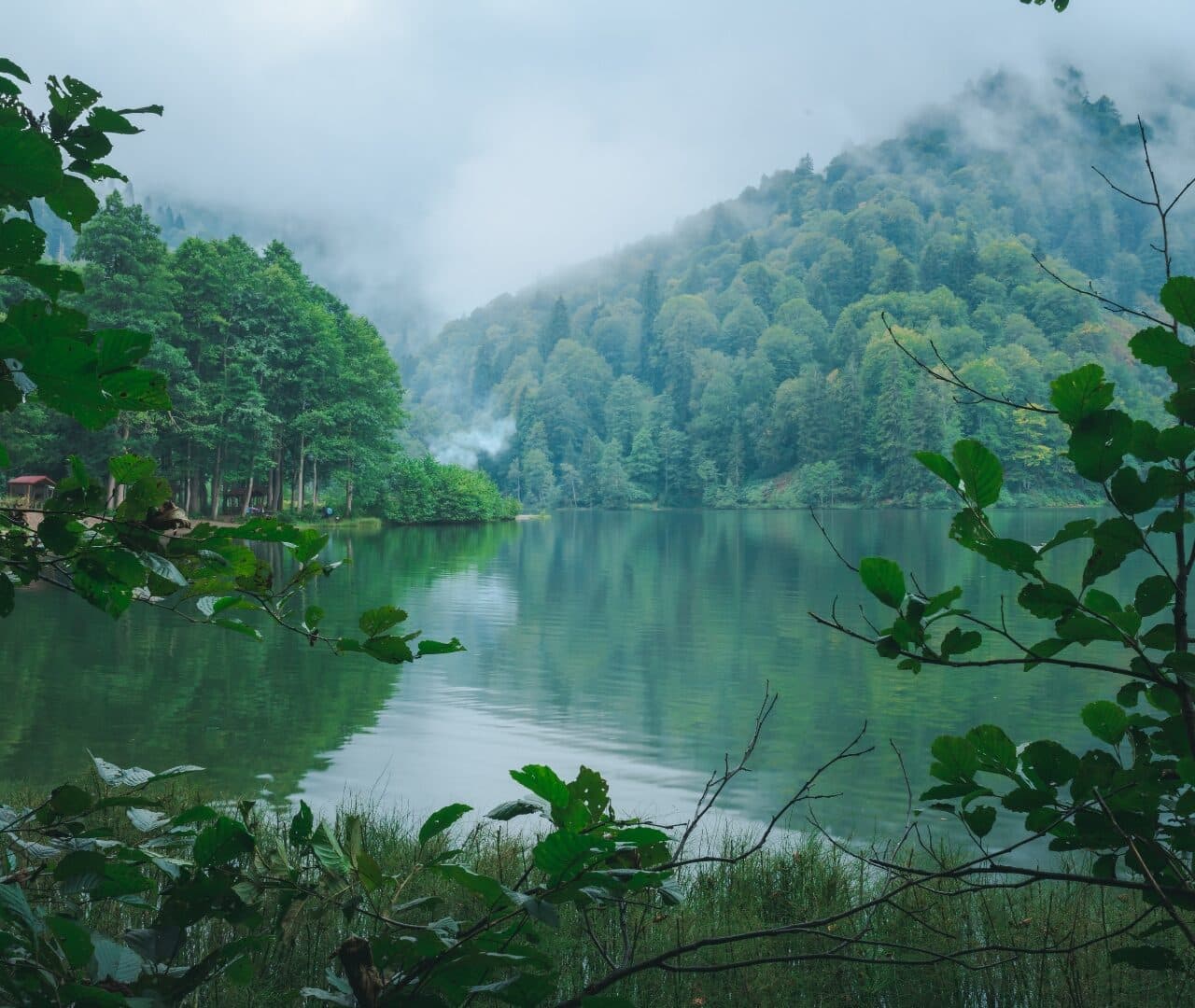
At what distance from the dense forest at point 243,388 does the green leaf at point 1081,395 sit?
2721cm

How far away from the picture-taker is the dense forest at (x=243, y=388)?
3048 centimetres

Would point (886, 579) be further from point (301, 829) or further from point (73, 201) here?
point (73, 201)

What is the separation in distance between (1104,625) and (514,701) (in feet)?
32.1

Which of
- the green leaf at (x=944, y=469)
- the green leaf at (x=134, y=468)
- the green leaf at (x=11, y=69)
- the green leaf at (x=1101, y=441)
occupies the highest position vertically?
the green leaf at (x=11, y=69)

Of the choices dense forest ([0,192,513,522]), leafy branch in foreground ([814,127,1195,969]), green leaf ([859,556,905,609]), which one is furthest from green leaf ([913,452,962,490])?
dense forest ([0,192,513,522])

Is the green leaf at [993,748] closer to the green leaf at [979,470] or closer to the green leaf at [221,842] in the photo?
the green leaf at [979,470]

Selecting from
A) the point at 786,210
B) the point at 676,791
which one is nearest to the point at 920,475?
the point at 676,791

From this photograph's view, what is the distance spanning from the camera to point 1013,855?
5.85 metres

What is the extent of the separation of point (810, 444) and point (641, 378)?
43414 millimetres

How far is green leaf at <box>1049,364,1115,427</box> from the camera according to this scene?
3.81ft

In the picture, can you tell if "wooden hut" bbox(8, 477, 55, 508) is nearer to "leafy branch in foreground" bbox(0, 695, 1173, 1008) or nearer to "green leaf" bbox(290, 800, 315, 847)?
"leafy branch in foreground" bbox(0, 695, 1173, 1008)

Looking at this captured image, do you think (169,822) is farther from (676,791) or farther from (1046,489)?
(1046,489)

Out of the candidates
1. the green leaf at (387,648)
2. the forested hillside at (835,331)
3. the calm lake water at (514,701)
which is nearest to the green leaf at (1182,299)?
the green leaf at (387,648)

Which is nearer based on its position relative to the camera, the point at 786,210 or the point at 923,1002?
the point at 923,1002
